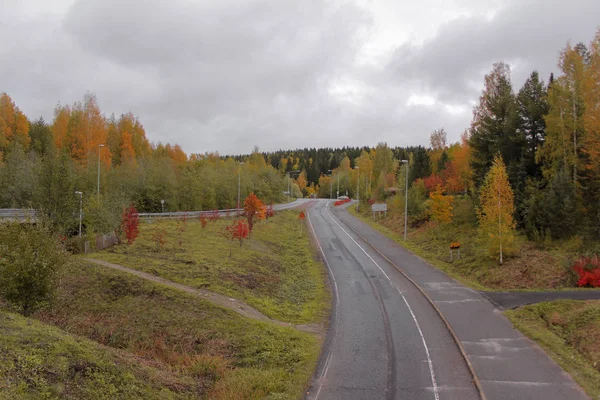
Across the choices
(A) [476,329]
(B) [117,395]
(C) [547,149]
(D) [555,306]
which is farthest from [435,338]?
(C) [547,149]

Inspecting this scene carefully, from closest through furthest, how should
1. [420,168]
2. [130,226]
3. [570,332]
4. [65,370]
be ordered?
1. [65,370]
2. [570,332]
3. [130,226]
4. [420,168]

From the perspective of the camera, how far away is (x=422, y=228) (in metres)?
53.3

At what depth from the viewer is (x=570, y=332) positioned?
1983 cm

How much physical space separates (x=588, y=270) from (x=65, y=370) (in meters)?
29.6

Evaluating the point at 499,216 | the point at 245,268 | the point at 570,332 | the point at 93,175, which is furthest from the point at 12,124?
the point at 570,332

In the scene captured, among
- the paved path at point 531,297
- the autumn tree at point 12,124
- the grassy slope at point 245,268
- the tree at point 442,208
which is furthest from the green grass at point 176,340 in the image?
the autumn tree at point 12,124

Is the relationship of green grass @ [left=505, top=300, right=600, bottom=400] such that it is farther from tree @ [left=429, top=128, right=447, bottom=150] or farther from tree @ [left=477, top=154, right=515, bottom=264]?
tree @ [left=429, top=128, right=447, bottom=150]

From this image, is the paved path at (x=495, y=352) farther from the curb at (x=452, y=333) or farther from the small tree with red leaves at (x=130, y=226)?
the small tree with red leaves at (x=130, y=226)

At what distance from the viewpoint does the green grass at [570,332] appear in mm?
15945

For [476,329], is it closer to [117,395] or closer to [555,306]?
[555,306]

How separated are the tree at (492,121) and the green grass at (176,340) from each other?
108 ft

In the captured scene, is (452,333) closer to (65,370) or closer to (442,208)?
(65,370)

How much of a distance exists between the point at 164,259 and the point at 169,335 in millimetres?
13516

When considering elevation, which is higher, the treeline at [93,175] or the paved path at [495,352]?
the treeline at [93,175]
